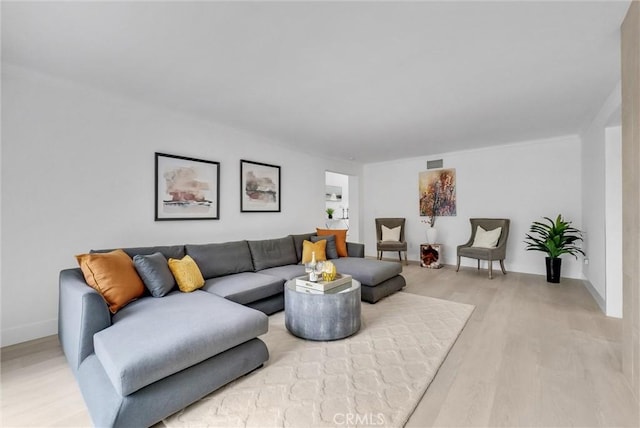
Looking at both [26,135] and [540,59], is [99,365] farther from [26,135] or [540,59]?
[540,59]

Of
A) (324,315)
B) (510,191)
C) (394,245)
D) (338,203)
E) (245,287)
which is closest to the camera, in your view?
(324,315)

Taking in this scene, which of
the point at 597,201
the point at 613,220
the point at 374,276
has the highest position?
the point at 597,201

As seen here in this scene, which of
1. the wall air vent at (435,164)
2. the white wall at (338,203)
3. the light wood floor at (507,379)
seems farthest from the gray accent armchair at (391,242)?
the light wood floor at (507,379)

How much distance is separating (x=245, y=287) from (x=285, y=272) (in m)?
0.73

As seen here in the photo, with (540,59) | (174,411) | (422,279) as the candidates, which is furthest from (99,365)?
(422,279)

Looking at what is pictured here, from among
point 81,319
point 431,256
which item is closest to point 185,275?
point 81,319

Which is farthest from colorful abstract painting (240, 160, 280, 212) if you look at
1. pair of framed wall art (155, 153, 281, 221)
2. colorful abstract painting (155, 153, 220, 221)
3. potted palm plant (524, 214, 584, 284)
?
potted palm plant (524, 214, 584, 284)

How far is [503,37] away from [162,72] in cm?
282

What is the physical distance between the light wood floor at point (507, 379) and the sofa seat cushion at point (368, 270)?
1059mm

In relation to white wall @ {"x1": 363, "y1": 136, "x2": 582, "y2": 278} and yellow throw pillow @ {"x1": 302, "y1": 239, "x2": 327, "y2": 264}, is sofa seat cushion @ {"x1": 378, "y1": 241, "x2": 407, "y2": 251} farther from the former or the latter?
yellow throw pillow @ {"x1": 302, "y1": 239, "x2": 327, "y2": 264}

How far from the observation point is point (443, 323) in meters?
2.84

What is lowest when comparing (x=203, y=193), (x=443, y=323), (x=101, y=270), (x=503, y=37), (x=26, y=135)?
(x=443, y=323)

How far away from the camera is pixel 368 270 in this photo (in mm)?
3523

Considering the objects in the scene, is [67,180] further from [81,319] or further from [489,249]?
[489,249]
